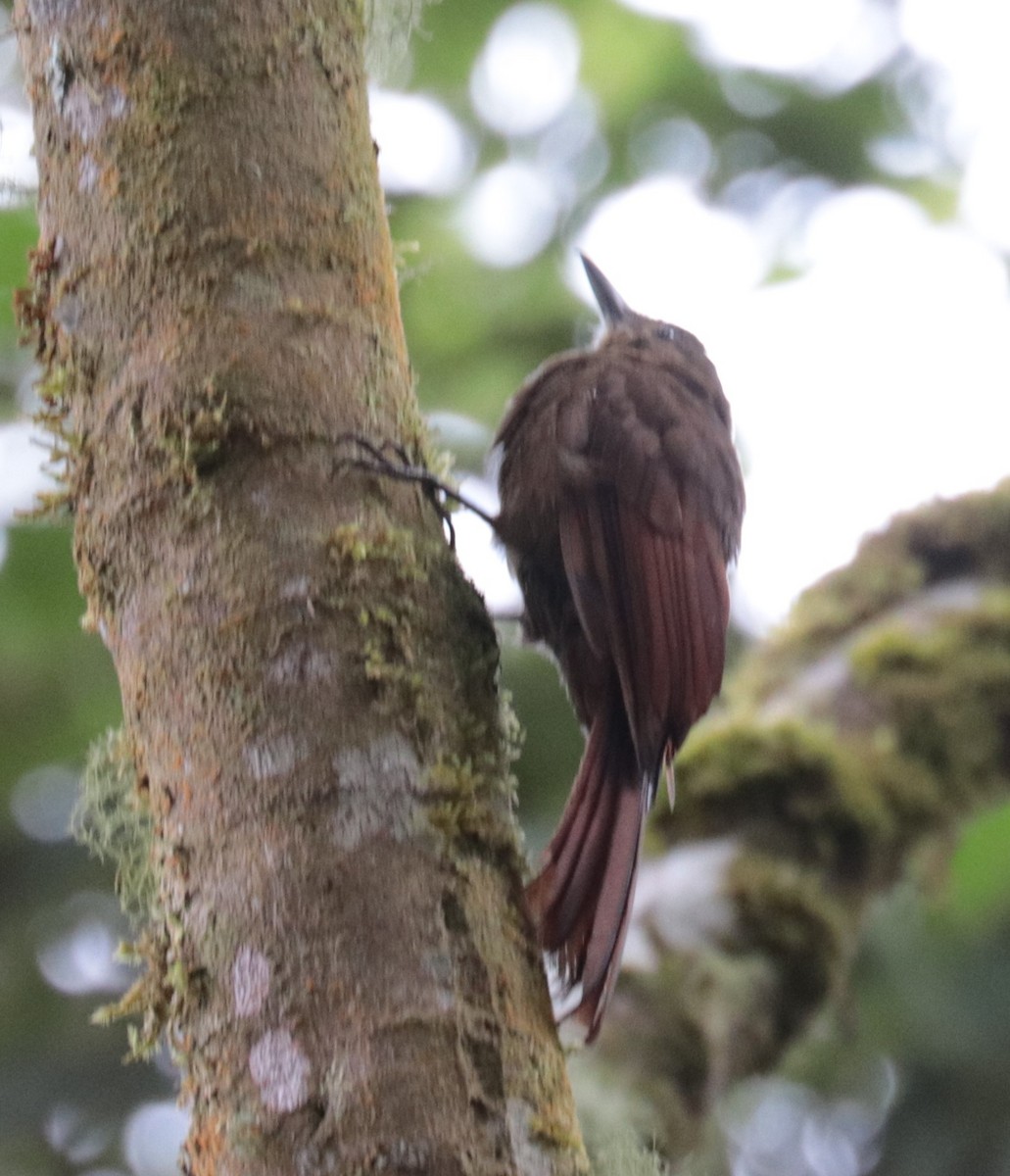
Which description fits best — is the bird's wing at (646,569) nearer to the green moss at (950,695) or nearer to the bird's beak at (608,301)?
the bird's beak at (608,301)

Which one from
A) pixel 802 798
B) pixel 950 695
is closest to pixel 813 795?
pixel 802 798

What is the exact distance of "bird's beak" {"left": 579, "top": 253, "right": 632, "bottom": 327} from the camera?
131 inches

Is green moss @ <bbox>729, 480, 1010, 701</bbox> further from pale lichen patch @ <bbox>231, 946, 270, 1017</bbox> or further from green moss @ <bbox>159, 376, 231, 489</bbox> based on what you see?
pale lichen patch @ <bbox>231, 946, 270, 1017</bbox>

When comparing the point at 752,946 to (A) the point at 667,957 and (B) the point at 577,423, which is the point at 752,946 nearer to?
(A) the point at 667,957

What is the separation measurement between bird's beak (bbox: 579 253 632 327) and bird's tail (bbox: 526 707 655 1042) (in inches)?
56.8

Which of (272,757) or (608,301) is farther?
(608,301)

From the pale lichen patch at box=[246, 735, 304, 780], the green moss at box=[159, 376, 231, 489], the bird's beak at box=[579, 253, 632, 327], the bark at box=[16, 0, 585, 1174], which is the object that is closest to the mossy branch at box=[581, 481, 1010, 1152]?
the bird's beak at box=[579, 253, 632, 327]

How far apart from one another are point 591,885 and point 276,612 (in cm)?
55

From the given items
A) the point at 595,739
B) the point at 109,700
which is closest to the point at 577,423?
the point at 595,739

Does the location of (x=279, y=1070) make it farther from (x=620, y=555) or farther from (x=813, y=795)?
(x=813, y=795)

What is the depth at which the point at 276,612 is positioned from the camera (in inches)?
62.5

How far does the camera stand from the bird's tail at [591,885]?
1.76 m

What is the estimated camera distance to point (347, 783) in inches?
59.0

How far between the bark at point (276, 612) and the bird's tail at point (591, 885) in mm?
184
